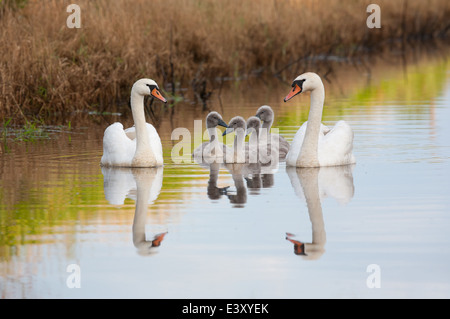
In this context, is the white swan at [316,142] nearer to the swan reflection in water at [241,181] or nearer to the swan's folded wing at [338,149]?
the swan's folded wing at [338,149]

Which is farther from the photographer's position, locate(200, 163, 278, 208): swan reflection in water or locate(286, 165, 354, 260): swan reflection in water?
locate(200, 163, 278, 208): swan reflection in water

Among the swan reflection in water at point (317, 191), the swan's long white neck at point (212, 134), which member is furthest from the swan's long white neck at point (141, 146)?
the swan reflection in water at point (317, 191)

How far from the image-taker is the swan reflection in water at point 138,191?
6.96 metres

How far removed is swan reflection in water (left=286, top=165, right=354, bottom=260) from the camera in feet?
21.9

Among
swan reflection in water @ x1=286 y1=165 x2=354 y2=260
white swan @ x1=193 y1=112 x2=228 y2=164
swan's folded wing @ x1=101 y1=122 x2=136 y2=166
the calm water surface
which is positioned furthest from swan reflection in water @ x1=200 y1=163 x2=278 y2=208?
swan's folded wing @ x1=101 y1=122 x2=136 y2=166

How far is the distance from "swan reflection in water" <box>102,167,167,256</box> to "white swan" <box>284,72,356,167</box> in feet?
5.04

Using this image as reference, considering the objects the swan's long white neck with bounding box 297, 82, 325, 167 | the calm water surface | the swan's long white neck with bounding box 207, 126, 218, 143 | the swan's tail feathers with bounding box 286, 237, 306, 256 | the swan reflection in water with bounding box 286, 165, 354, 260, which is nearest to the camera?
the calm water surface

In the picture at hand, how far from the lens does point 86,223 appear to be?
25.1 feet

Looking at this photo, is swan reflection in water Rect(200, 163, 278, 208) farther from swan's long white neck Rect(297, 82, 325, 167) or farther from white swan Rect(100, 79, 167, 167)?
white swan Rect(100, 79, 167, 167)

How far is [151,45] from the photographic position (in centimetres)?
1894

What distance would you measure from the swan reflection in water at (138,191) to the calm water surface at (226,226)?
1 centimetres

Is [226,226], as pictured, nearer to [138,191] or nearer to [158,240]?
[158,240]

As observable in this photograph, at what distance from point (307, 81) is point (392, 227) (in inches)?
162
